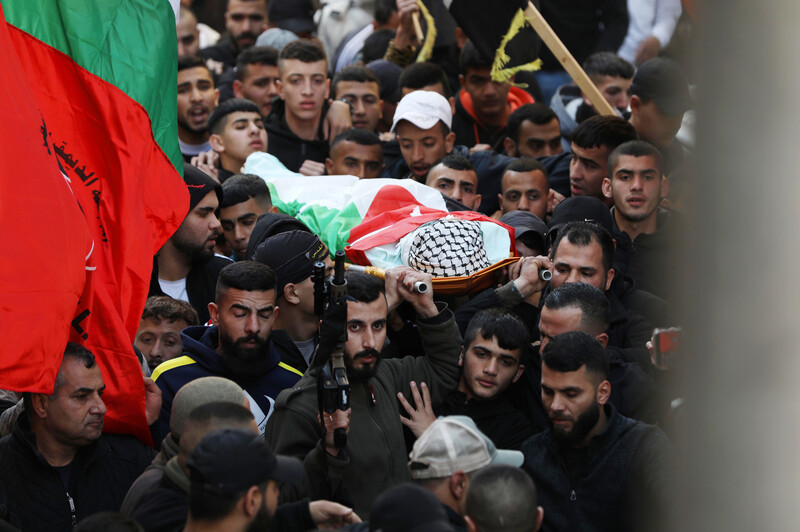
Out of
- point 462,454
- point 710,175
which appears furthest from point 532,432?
point 710,175

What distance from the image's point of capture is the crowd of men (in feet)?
13.2

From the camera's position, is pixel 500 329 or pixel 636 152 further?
pixel 636 152

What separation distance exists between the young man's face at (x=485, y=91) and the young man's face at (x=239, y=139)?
185 centimetres

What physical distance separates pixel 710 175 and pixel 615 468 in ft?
11.4

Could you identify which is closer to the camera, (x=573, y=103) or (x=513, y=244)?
(x=513, y=244)

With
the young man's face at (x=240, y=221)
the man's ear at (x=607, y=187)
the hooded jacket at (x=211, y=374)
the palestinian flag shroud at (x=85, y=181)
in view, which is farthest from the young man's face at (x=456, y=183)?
the hooded jacket at (x=211, y=374)

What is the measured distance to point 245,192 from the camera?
702cm

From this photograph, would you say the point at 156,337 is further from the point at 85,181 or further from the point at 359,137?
the point at 359,137

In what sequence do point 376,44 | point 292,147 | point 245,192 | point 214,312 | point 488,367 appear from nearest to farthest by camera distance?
point 488,367
point 214,312
point 245,192
point 292,147
point 376,44

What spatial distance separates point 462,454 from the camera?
4.29 m

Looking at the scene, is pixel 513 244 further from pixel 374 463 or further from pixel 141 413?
pixel 141 413

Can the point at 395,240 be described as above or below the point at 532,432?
above

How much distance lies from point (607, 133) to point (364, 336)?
2.84m

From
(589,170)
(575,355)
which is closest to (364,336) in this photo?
(575,355)
